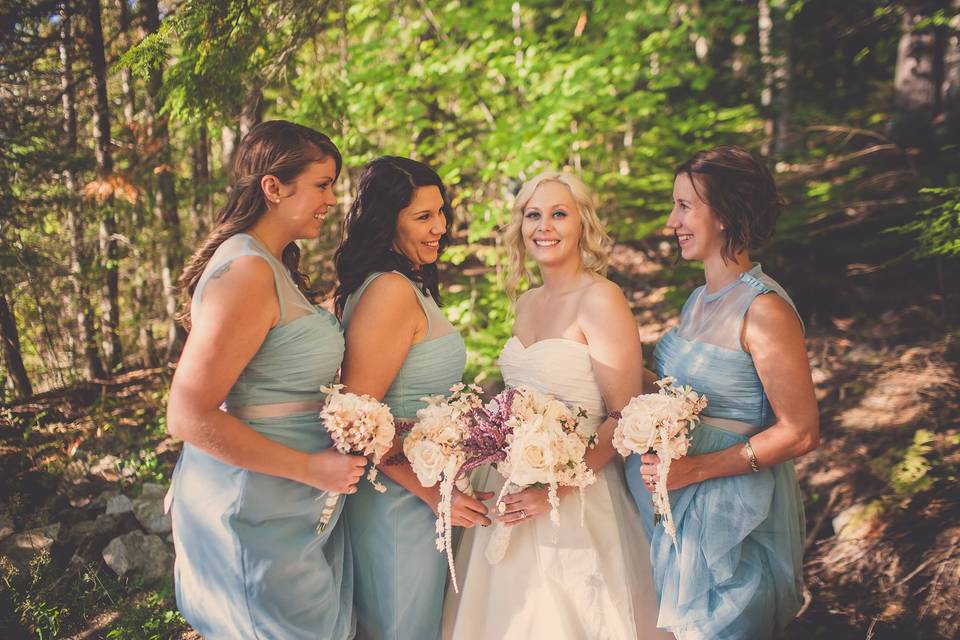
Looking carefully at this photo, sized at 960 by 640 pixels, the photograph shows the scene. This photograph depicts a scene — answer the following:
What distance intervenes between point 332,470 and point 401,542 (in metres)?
0.57

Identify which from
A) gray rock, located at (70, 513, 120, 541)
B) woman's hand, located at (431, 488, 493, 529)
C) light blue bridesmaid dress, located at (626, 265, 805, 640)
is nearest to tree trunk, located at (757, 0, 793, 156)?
light blue bridesmaid dress, located at (626, 265, 805, 640)

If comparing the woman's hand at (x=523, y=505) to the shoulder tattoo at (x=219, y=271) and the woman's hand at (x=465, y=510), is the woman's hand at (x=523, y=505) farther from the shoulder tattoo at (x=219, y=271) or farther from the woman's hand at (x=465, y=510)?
the shoulder tattoo at (x=219, y=271)

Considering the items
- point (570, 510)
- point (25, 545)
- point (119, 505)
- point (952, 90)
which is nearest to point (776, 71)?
point (952, 90)

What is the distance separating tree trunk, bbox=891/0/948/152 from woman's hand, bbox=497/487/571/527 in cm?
612

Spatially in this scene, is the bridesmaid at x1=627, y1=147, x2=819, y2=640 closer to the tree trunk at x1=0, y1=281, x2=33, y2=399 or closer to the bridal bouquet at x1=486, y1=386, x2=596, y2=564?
the bridal bouquet at x1=486, y1=386, x2=596, y2=564

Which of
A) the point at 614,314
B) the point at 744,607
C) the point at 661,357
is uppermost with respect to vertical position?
the point at 614,314

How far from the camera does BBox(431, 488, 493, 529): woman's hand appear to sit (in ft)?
8.48

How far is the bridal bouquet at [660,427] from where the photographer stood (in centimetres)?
219

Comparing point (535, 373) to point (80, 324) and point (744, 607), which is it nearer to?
point (744, 607)

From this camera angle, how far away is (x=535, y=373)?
2.96 meters

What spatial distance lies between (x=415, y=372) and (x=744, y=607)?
1659mm

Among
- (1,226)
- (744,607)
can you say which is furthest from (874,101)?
(1,226)

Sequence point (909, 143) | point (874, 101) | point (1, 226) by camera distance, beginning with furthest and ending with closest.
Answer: point (874, 101)
point (909, 143)
point (1, 226)

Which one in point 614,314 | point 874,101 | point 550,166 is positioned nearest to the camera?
point 614,314
